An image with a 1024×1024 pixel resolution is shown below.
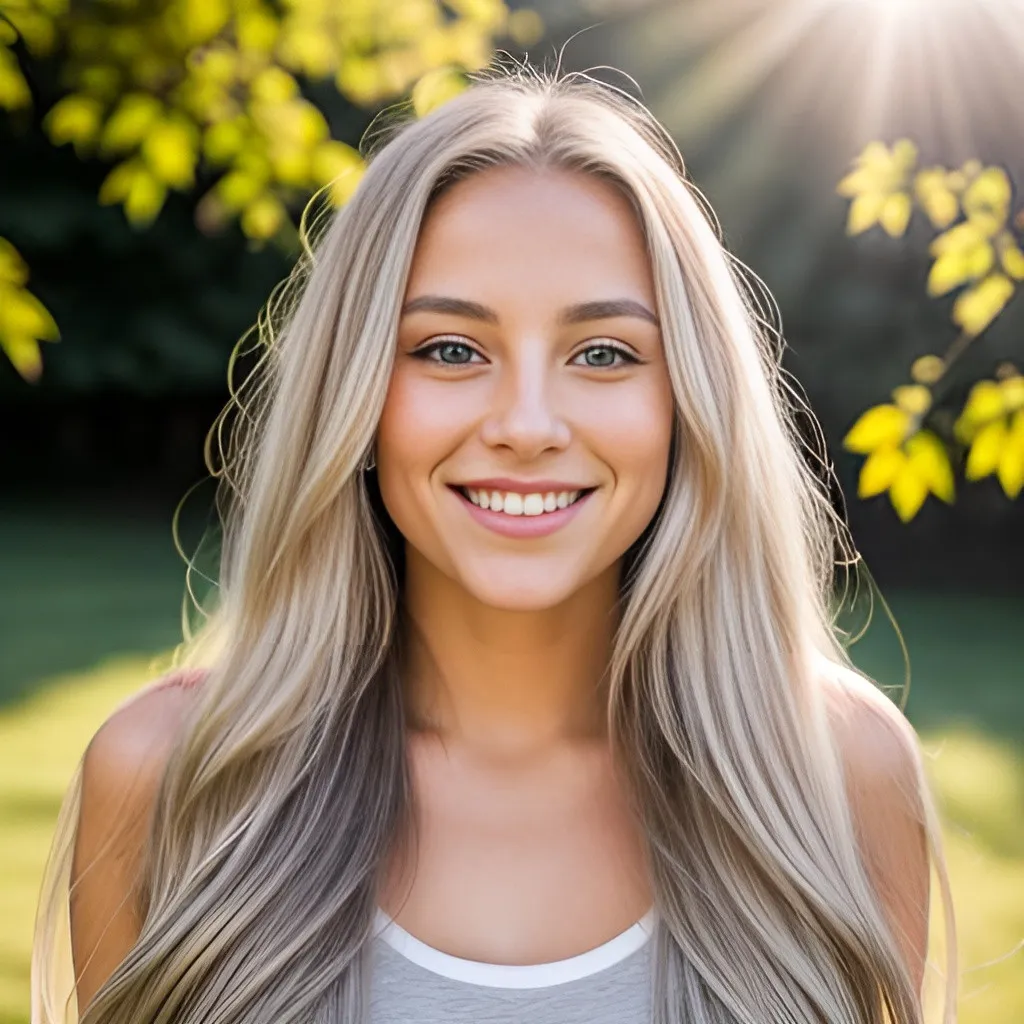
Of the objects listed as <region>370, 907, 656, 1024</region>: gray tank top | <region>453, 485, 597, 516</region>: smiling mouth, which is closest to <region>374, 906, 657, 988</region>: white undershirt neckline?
<region>370, 907, 656, 1024</region>: gray tank top

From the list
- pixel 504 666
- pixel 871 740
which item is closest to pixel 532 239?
pixel 504 666

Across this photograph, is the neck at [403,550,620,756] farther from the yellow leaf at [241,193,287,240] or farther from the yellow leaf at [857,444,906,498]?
the yellow leaf at [241,193,287,240]

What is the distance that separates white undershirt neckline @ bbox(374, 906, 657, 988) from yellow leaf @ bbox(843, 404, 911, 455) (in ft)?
2.36

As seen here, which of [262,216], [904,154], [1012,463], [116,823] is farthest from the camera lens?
[262,216]

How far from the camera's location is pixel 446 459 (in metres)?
1.77

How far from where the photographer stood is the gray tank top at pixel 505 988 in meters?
1.72

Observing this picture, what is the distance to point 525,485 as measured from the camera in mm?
1733

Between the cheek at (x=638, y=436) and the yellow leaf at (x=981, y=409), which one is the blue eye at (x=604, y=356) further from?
the yellow leaf at (x=981, y=409)

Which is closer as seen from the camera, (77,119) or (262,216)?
(77,119)

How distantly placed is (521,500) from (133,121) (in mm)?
913

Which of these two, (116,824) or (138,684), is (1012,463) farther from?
(138,684)

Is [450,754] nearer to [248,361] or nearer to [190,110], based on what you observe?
[190,110]

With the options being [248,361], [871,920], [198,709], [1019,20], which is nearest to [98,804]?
[198,709]

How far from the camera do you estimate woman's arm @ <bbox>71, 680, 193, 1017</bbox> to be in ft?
6.39
